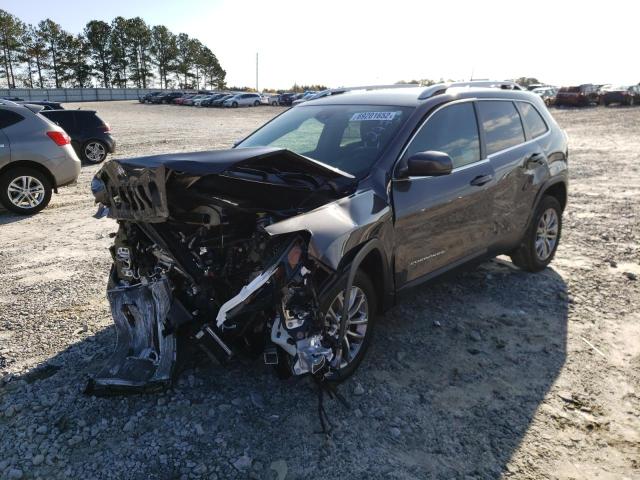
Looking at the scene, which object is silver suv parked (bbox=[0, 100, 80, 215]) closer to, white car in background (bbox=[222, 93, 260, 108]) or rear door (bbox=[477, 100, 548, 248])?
rear door (bbox=[477, 100, 548, 248])

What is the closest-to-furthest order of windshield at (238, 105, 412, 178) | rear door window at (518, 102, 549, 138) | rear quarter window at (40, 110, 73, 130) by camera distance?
windshield at (238, 105, 412, 178)
rear door window at (518, 102, 549, 138)
rear quarter window at (40, 110, 73, 130)

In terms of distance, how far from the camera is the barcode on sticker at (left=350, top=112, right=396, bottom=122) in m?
4.05

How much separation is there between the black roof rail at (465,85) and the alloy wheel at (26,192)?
674 centimetres

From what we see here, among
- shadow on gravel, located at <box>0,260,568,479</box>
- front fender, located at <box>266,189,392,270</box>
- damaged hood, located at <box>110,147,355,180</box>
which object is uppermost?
damaged hood, located at <box>110,147,355,180</box>

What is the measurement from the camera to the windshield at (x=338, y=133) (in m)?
3.82

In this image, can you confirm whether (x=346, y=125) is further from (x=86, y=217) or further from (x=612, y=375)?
(x=86, y=217)

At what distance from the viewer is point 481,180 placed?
14.2ft

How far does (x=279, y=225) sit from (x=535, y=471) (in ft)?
6.15

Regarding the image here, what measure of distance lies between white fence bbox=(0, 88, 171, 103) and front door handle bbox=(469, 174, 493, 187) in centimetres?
6728

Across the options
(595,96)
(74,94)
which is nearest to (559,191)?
(595,96)

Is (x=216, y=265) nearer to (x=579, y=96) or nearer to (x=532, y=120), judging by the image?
(x=532, y=120)

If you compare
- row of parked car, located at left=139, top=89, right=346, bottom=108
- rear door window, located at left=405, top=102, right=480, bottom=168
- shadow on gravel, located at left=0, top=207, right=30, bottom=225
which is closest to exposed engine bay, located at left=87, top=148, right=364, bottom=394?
rear door window, located at left=405, top=102, right=480, bottom=168

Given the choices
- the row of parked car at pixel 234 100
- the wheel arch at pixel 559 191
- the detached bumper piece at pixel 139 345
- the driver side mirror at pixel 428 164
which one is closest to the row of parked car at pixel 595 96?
A: the row of parked car at pixel 234 100

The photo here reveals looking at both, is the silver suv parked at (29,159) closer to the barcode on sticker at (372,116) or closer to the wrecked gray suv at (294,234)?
the wrecked gray suv at (294,234)
